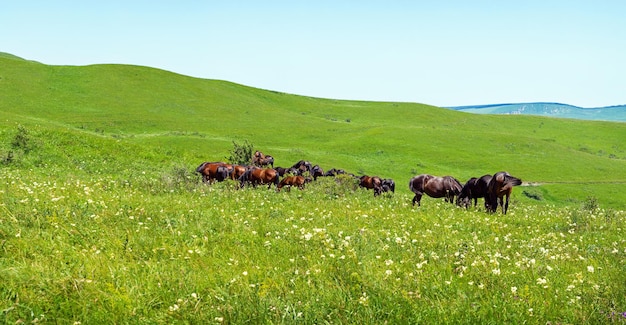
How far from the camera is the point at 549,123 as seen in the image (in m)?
120

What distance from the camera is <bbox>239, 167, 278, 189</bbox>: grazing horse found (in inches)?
1015

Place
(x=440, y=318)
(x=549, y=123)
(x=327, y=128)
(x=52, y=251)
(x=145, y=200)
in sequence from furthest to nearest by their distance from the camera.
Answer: (x=549, y=123) → (x=327, y=128) → (x=145, y=200) → (x=52, y=251) → (x=440, y=318)

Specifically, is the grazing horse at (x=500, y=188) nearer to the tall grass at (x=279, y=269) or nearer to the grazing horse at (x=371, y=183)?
the tall grass at (x=279, y=269)

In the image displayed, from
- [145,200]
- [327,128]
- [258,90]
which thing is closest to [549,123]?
[327,128]

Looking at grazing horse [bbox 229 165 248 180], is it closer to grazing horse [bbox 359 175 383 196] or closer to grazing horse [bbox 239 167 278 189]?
grazing horse [bbox 239 167 278 189]

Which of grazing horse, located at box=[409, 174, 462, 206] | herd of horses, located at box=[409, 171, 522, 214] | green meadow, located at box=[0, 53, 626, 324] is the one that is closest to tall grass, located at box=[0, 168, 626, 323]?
green meadow, located at box=[0, 53, 626, 324]

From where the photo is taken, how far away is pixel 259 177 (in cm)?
2592

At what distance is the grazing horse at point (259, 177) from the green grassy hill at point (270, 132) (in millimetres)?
9213

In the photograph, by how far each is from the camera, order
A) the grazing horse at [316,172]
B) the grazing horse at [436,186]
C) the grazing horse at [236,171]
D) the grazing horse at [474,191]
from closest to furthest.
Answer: the grazing horse at [474,191], the grazing horse at [436,186], the grazing horse at [236,171], the grazing horse at [316,172]

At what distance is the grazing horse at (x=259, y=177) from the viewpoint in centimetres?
2579

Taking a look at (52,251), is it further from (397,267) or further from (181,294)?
(397,267)

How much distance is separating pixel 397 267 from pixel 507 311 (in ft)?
6.77

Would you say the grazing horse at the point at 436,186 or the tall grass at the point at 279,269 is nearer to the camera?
the tall grass at the point at 279,269

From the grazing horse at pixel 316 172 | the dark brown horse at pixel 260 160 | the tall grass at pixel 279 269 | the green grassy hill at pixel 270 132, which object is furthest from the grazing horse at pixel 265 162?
the tall grass at pixel 279 269
